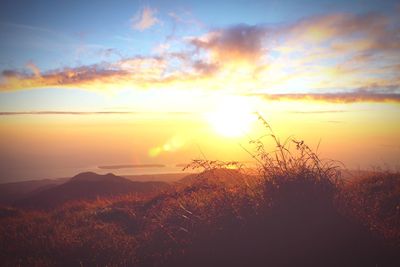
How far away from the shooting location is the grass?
5160 millimetres

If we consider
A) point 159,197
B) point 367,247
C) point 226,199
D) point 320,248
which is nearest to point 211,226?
point 226,199

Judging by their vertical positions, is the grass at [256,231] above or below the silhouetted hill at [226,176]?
below

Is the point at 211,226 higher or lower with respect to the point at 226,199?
lower

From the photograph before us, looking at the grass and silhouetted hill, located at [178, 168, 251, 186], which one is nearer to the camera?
the grass

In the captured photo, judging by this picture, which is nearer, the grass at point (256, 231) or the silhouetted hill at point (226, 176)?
the grass at point (256, 231)

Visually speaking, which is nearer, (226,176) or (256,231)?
(256,231)

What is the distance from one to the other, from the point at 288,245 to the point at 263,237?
1.39 feet

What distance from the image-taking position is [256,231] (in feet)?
18.5

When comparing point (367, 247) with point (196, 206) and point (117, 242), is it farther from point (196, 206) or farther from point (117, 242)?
point (117, 242)

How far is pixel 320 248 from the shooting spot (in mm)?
5105

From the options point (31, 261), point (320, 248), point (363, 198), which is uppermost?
point (363, 198)

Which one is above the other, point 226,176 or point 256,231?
point 226,176

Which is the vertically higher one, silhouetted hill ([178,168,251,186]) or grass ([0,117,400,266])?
silhouetted hill ([178,168,251,186])

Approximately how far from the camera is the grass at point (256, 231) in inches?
203
